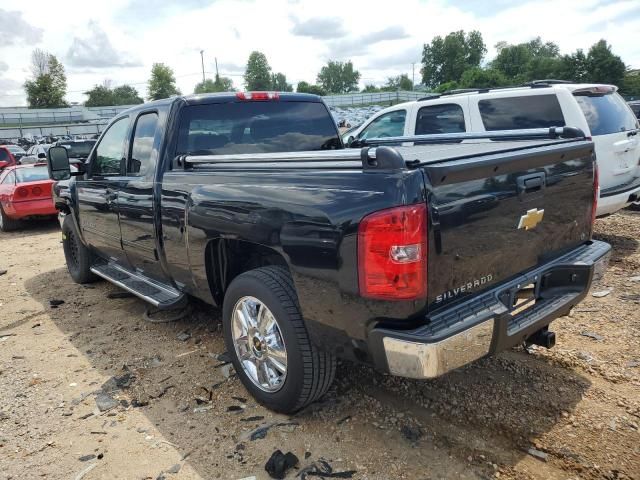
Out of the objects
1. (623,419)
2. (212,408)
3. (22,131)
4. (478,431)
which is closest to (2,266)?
(212,408)

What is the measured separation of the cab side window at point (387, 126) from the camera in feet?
25.0

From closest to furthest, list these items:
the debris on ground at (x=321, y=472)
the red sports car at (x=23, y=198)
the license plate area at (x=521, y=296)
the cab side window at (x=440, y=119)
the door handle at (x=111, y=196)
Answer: the debris on ground at (x=321, y=472) < the license plate area at (x=521, y=296) < the door handle at (x=111, y=196) < the cab side window at (x=440, y=119) < the red sports car at (x=23, y=198)

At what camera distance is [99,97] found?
311 ft

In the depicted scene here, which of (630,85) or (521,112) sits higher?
(630,85)

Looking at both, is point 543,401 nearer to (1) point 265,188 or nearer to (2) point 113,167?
(1) point 265,188

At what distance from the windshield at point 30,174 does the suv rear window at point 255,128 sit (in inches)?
309

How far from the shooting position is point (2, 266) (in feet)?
25.1

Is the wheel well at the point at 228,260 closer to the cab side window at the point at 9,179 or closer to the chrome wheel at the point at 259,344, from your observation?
the chrome wheel at the point at 259,344

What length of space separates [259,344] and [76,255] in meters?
4.06

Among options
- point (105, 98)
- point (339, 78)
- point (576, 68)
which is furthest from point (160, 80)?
point (576, 68)

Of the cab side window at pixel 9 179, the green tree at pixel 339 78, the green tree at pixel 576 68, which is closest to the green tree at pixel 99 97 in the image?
the green tree at pixel 339 78

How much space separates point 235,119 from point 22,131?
172 feet

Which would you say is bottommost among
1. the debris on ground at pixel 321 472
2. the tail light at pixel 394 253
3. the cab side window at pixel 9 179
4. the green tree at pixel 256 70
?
the debris on ground at pixel 321 472

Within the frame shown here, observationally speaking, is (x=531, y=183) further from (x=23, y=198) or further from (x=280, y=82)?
(x=280, y=82)
